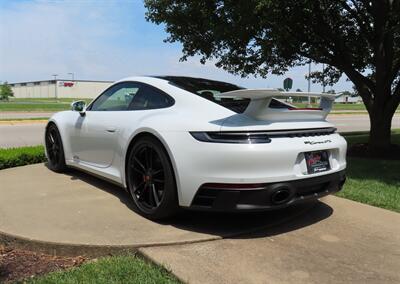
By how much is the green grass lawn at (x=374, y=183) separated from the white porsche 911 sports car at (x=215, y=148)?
1.09 metres

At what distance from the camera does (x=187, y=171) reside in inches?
152

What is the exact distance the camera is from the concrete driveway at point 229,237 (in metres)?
3.32

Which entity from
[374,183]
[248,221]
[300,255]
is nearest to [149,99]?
[248,221]

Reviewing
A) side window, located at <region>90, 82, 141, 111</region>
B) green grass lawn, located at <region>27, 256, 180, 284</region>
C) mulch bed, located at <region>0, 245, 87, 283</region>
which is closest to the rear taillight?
green grass lawn, located at <region>27, 256, 180, 284</region>

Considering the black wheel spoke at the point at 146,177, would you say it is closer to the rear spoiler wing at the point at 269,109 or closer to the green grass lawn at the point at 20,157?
the rear spoiler wing at the point at 269,109

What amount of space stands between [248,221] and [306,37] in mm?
6040

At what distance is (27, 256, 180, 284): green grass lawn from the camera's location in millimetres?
3113

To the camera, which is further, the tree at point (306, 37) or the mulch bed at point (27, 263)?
A: the tree at point (306, 37)

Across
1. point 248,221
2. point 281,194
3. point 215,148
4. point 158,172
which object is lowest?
point 248,221

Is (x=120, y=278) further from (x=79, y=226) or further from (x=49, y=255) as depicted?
(x=79, y=226)

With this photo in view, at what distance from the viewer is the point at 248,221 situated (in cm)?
434

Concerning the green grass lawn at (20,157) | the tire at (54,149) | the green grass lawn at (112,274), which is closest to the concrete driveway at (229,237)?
the green grass lawn at (112,274)

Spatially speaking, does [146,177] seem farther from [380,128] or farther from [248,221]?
[380,128]

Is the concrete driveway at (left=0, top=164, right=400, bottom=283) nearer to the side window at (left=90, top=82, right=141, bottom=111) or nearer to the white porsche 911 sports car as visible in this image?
the white porsche 911 sports car
